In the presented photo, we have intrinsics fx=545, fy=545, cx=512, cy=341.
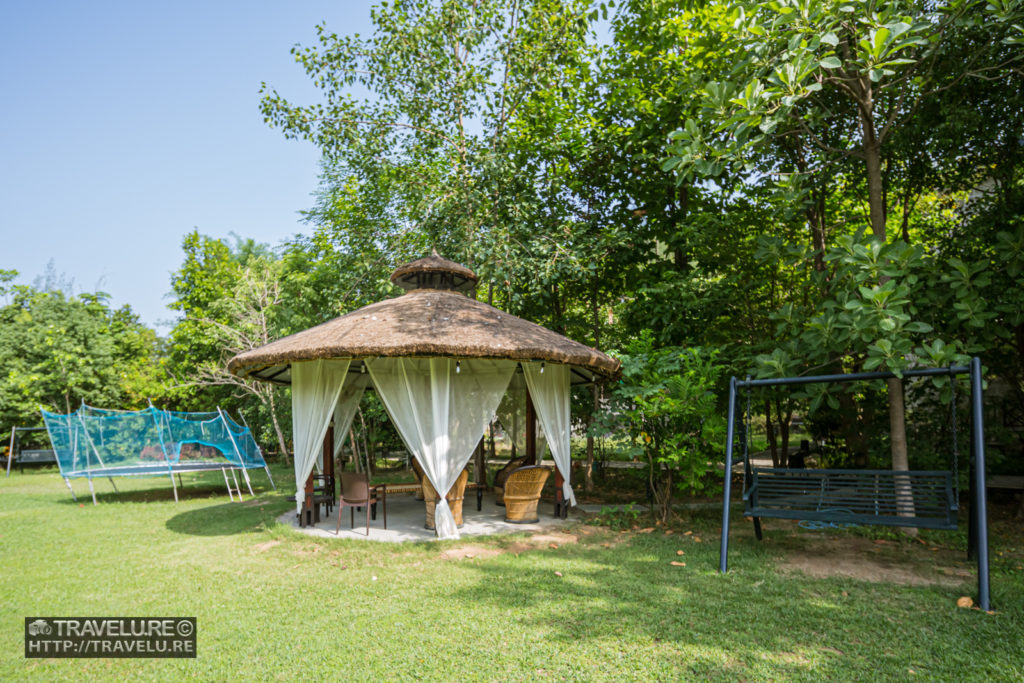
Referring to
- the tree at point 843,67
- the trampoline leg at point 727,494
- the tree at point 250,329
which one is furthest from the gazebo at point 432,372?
the tree at point 250,329

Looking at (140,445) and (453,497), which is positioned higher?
(140,445)

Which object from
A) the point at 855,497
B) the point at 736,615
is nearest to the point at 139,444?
the point at 736,615

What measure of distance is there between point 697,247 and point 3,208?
982 inches

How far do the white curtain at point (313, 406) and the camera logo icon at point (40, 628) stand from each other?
3.65 meters

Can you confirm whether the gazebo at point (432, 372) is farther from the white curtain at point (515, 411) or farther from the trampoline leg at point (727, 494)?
the trampoline leg at point (727, 494)

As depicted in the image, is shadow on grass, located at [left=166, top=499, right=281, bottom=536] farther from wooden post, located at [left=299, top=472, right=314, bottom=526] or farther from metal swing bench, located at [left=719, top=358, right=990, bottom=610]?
metal swing bench, located at [left=719, top=358, right=990, bottom=610]

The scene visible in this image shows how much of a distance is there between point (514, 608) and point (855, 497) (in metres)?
3.66

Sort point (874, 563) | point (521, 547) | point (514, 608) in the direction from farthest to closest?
point (521, 547), point (874, 563), point (514, 608)

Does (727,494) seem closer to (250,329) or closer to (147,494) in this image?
(147,494)

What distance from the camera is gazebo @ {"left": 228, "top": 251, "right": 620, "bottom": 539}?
7109 mm

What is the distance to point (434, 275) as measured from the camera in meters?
9.84

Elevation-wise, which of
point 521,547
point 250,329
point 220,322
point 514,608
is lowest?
point 521,547

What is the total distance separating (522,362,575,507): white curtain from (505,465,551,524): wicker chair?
0.58m

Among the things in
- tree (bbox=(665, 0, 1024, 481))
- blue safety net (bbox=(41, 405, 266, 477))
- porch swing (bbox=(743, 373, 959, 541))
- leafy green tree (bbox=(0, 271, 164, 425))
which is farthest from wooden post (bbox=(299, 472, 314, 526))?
leafy green tree (bbox=(0, 271, 164, 425))
